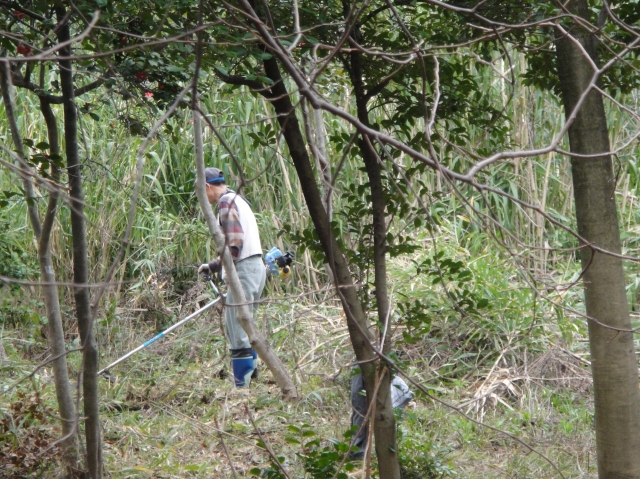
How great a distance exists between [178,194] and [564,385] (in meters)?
3.96

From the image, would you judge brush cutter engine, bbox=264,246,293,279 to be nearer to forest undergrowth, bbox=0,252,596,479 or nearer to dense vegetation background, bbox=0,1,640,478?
dense vegetation background, bbox=0,1,640,478

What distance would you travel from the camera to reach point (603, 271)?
2.75m

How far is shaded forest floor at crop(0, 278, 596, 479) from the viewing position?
3.67 m

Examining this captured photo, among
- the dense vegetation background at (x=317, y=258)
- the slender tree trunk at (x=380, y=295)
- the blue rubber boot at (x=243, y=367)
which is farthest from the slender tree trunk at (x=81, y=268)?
the blue rubber boot at (x=243, y=367)

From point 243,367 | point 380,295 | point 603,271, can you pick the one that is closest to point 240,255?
point 243,367

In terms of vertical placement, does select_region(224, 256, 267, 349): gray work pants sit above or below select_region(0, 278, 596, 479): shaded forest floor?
above

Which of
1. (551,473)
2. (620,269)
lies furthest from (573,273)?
(620,269)

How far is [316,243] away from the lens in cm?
290

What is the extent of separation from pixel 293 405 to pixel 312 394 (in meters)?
0.15

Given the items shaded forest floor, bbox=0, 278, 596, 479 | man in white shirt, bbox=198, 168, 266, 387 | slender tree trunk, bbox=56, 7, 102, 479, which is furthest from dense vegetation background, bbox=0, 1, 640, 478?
man in white shirt, bbox=198, 168, 266, 387

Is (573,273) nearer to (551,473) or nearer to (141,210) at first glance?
(551,473)

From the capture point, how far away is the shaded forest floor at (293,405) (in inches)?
144

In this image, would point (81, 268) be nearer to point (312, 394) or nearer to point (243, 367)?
point (312, 394)

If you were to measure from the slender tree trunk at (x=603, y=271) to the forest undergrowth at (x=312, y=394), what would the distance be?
34 cm
